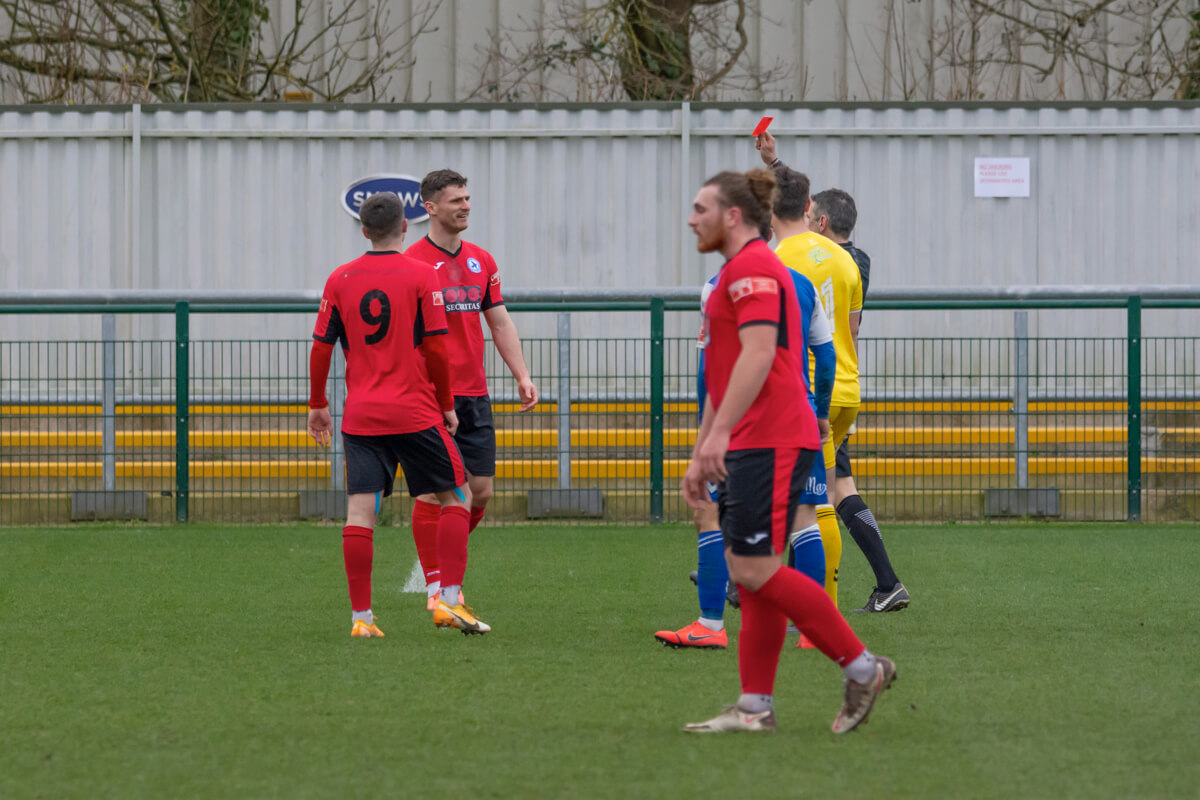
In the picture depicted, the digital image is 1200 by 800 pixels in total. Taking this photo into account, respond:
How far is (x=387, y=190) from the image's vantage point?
504 inches

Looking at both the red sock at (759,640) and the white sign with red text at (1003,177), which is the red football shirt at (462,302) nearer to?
the red sock at (759,640)

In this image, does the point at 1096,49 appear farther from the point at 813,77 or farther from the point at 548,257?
the point at 548,257

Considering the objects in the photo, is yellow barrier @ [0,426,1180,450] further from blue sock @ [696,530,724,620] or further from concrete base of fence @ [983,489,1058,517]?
blue sock @ [696,530,724,620]

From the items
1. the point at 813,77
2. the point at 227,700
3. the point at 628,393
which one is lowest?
the point at 227,700

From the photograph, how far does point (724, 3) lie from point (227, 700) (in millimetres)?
13376

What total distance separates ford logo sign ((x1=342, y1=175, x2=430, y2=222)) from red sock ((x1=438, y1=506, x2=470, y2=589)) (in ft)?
22.6

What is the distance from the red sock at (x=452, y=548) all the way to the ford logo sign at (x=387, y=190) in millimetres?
6881

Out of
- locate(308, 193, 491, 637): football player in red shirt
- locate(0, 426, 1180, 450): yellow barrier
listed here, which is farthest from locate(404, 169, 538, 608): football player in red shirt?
locate(0, 426, 1180, 450): yellow barrier

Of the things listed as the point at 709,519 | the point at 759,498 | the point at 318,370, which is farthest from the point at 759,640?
the point at 318,370

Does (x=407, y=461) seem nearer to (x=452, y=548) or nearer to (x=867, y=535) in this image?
(x=452, y=548)

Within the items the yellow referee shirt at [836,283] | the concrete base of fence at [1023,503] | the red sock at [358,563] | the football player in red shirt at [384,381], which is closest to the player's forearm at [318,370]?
the football player in red shirt at [384,381]

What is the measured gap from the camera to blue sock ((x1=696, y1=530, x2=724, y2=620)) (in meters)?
5.70

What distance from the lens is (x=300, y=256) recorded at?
12984mm

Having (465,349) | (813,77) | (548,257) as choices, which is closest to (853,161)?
(548,257)
